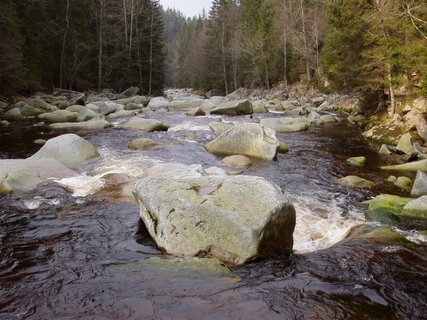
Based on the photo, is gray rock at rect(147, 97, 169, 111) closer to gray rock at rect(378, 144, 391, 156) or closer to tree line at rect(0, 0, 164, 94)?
tree line at rect(0, 0, 164, 94)

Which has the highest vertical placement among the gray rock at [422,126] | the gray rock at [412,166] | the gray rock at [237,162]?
A: the gray rock at [422,126]

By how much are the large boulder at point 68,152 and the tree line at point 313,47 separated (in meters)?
10.6

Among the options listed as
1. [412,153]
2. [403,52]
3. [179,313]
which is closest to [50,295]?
[179,313]

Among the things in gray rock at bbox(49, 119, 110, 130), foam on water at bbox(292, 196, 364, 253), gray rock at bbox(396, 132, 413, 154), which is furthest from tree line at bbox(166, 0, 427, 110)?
gray rock at bbox(49, 119, 110, 130)

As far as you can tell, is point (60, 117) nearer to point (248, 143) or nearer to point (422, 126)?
point (248, 143)

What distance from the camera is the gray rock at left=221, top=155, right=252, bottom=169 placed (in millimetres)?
11297

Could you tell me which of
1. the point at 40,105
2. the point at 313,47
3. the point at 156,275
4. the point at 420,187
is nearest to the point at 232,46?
the point at 313,47

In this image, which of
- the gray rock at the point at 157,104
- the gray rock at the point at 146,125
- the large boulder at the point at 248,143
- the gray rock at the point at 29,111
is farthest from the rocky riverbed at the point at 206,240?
the gray rock at the point at 157,104

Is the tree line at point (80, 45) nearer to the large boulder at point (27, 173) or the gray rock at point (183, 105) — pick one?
the gray rock at point (183, 105)

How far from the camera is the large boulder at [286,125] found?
17.5 meters

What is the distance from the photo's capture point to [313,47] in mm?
36719

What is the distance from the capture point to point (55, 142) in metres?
11.4

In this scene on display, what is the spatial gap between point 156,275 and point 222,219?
120cm

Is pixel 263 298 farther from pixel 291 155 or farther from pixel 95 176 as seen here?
pixel 291 155
